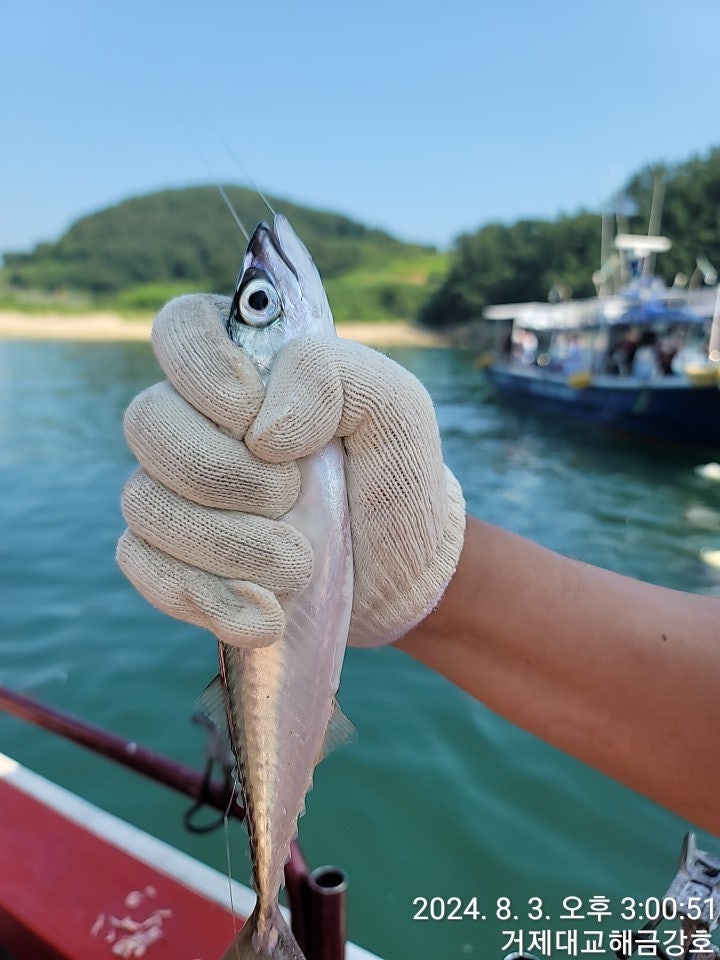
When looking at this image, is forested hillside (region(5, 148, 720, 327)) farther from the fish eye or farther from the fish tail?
the fish tail

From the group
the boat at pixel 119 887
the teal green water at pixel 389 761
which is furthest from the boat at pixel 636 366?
the boat at pixel 119 887

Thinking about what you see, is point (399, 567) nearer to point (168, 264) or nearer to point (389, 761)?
point (389, 761)

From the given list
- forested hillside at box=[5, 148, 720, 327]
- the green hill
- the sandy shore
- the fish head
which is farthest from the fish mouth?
the green hill

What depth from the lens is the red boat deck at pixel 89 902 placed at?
201cm

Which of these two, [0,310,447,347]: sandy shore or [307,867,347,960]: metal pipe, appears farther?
[0,310,447,347]: sandy shore

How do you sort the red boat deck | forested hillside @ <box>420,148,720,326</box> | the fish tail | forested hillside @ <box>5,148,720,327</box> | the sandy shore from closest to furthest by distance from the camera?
1. the fish tail
2. the red boat deck
3. forested hillside @ <box>420,148,720,326</box>
4. forested hillside @ <box>5,148,720,327</box>
5. the sandy shore

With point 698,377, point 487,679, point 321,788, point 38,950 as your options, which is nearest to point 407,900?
point 321,788

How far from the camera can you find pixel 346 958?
2064 millimetres

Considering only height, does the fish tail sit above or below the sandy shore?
above

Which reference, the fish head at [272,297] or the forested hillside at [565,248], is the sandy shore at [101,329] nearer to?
the forested hillside at [565,248]

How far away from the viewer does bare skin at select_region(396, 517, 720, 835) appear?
1721 millimetres

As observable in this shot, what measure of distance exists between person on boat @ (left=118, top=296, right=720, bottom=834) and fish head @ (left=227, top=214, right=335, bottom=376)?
7 cm

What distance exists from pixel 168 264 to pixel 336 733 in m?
97.2

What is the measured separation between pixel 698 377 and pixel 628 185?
43.3 meters
